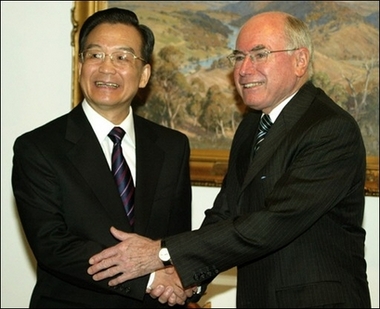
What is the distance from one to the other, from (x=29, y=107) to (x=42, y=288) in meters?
1.46

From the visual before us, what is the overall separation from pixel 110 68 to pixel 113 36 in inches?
5.5

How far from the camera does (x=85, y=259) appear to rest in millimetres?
2885

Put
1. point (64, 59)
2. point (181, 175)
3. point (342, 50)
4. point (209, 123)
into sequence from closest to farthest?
point (181, 175), point (342, 50), point (209, 123), point (64, 59)

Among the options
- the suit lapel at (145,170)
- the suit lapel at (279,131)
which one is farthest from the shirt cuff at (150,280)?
the suit lapel at (279,131)

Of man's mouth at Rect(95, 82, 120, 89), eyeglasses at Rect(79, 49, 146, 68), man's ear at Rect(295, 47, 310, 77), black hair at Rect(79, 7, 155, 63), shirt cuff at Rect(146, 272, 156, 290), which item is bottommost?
shirt cuff at Rect(146, 272, 156, 290)

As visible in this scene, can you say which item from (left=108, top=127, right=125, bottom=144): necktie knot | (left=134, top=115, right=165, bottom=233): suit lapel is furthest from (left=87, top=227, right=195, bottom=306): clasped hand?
(left=108, top=127, right=125, bottom=144): necktie knot

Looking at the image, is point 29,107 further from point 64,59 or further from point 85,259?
point 85,259

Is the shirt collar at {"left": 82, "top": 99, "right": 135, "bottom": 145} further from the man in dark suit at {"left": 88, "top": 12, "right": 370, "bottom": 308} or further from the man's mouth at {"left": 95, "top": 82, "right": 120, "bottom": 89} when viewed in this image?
the man in dark suit at {"left": 88, "top": 12, "right": 370, "bottom": 308}

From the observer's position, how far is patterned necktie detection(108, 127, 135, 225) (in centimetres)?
304

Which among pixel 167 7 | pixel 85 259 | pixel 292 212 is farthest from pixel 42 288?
pixel 167 7

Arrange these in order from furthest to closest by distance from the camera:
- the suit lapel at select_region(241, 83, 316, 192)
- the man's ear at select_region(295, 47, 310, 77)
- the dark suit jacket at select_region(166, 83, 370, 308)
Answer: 1. the man's ear at select_region(295, 47, 310, 77)
2. the suit lapel at select_region(241, 83, 316, 192)
3. the dark suit jacket at select_region(166, 83, 370, 308)

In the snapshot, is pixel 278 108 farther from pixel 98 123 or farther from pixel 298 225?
pixel 98 123

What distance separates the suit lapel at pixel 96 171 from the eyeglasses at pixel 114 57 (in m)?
0.31

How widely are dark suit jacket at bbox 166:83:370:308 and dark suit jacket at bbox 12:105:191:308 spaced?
0.27 metres
